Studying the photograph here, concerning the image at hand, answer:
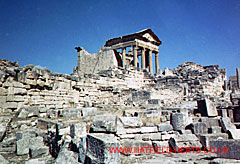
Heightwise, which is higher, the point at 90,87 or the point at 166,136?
the point at 90,87

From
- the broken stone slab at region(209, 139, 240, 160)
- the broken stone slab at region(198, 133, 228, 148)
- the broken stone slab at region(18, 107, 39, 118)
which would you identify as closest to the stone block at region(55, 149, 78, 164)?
the broken stone slab at region(209, 139, 240, 160)

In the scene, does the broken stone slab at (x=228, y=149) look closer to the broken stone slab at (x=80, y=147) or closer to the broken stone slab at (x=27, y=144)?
the broken stone slab at (x=80, y=147)

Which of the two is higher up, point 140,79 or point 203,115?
point 140,79

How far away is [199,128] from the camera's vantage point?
19.5ft

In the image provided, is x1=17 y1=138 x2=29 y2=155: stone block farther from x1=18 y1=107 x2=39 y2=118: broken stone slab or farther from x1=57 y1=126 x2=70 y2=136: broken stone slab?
x1=18 y1=107 x2=39 y2=118: broken stone slab

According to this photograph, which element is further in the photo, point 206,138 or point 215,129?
point 215,129

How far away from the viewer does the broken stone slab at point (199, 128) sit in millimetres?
5887

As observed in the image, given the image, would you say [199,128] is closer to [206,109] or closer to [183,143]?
[183,143]

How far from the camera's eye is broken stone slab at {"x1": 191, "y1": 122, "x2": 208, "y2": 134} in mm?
5887

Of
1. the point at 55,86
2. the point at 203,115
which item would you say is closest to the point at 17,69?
the point at 55,86

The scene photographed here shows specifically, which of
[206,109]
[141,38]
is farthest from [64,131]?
[141,38]

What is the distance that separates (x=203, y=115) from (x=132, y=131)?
11.3 ft

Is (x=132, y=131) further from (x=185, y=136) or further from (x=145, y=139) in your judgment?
(x=185, y=136)

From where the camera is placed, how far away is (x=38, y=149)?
4754 millimetres
